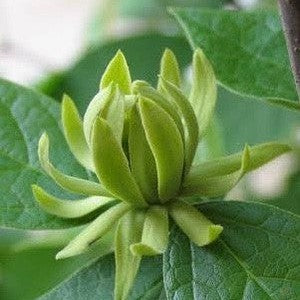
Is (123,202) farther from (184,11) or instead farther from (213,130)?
(213,130)

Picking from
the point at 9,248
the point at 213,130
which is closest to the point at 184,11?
the point at 213,130

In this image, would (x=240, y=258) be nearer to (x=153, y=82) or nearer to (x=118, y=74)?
(x=118, y=74)

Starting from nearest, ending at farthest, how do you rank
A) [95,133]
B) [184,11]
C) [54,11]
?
[95,133] < [184,11] < [54,11]

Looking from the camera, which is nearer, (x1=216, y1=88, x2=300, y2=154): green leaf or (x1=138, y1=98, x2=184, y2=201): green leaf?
(x1=138, y1=98, x2=184, y2=201): green leaf

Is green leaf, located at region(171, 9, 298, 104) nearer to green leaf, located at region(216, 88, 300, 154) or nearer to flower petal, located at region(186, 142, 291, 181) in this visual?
flower petal, located at region(186, 142, 291, 181)

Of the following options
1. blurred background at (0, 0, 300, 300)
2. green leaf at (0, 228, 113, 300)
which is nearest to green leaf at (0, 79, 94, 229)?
blurred background at (0, 0, 300, 300)

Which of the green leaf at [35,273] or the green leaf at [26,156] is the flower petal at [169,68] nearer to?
the green leaf at [26,156]

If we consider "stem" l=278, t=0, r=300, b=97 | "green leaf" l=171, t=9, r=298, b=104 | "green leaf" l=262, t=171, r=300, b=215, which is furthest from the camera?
"green leaf" l=262, t=171, r=300, b=215
